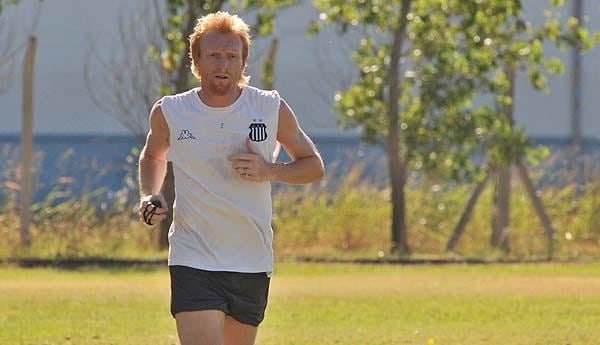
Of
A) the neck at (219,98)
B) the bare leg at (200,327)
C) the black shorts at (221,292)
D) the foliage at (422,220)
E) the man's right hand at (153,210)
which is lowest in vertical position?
the foliage at (422,220)

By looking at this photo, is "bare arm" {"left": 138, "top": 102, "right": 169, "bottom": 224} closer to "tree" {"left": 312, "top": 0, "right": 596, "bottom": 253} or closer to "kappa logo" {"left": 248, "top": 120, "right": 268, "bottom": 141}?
"kappa logo" {"left": 248, "top": 120, "right": 268, "bottom": 141}

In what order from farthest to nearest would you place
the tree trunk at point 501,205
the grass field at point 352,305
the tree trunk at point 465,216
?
the tree trunk at point 501,205 < the tree trunk at point 465,216 < the grass field at point 352,305

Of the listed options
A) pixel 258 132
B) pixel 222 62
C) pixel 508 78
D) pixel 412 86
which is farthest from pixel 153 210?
pixel 508 78

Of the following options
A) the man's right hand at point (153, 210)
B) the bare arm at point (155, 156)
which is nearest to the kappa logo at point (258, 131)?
the bare arm at point (155, 156)

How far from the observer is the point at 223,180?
22.5ft

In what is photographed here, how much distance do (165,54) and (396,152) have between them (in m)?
3.19

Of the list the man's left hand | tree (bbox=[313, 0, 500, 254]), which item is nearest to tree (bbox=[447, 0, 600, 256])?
tree (bbox=[313, 0, 500, 254])

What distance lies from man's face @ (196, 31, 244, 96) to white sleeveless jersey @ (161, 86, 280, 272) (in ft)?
0.31

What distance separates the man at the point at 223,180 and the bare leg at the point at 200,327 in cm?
5

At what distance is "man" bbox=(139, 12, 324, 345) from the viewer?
684cm

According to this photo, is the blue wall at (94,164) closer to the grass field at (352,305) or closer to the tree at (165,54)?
the tree at (165,54)

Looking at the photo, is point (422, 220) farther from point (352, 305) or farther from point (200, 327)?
point (200, 327)

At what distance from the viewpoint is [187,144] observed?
22.5 feet

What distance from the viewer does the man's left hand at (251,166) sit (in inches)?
266
